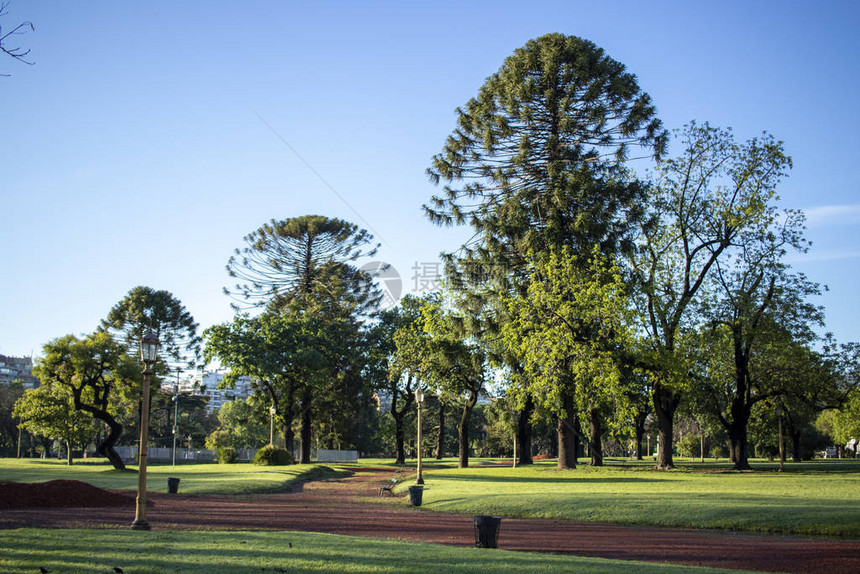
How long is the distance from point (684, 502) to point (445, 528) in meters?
6.79

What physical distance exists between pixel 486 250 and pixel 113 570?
28.0 metres

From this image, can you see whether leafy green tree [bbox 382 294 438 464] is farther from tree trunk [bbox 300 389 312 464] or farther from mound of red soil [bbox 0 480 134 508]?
mound of red soil [bbox 0 480 134 508]

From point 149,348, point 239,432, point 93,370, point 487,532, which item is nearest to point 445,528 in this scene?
point 487,532

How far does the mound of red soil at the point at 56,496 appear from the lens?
16859 mm

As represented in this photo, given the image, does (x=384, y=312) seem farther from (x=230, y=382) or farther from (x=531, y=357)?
(x=531, y=357)

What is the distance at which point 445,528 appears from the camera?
1466cm

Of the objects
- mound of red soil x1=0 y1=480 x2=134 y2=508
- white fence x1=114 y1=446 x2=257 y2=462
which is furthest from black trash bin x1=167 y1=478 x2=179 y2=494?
white fence x1=114 y1=446 x2=257 y2=462

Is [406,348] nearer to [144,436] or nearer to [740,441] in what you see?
[740,441]

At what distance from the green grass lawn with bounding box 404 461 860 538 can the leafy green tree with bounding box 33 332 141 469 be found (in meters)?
19.0

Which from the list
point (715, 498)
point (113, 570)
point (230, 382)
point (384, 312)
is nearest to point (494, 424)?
point (384, 312)

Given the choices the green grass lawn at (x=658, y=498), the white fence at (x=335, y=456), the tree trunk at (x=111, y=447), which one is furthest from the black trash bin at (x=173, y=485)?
the white fence at (x=335, y=456)

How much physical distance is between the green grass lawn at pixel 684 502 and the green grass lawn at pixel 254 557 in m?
6.27

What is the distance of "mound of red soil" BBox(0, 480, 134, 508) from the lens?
16859 mm

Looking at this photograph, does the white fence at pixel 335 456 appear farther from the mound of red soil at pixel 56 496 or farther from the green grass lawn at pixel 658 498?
the mound of red soil at pixel 56 496
